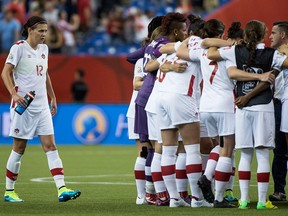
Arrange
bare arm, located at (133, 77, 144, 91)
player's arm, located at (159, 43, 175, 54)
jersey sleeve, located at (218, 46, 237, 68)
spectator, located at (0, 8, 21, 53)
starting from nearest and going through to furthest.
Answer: jersey sleeve, located at (218, 46, 237, 68), player's arm, located at (159, 43, 175, 54), bare arm, located at (133, 77, 144, 91), spectator, located at (0, 8, 21, 53)

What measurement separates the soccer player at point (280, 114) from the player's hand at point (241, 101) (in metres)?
0.95

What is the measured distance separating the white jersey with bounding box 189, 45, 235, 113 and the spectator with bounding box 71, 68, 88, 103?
13694 mm

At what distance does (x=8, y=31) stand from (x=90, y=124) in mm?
3667

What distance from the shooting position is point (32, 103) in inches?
451

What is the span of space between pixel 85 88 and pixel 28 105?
1310 cm

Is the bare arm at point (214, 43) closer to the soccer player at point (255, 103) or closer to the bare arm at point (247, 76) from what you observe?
the soccer player at point (255, 103)

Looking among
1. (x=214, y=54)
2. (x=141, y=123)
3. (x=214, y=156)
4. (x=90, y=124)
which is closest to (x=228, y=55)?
(x=214, y=54)

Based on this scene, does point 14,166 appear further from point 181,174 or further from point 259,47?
point 259,47

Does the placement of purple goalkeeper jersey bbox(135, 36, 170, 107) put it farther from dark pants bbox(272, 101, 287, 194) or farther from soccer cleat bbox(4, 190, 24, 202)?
soccer cleat bbox(4, 190, 24, 202)

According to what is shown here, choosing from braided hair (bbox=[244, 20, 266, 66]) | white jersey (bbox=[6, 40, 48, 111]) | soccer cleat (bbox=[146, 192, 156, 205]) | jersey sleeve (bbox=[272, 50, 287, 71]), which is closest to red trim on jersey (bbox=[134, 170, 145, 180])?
soccer cleat (bbox=[146, 192, 156, 205])

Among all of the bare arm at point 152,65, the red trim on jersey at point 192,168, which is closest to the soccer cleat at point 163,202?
the red trim on jersey at point 192,168

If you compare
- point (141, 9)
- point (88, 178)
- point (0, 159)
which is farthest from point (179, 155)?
point (141, 9)

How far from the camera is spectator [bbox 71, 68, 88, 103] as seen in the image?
24.1 meters

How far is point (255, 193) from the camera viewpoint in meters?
12.4
